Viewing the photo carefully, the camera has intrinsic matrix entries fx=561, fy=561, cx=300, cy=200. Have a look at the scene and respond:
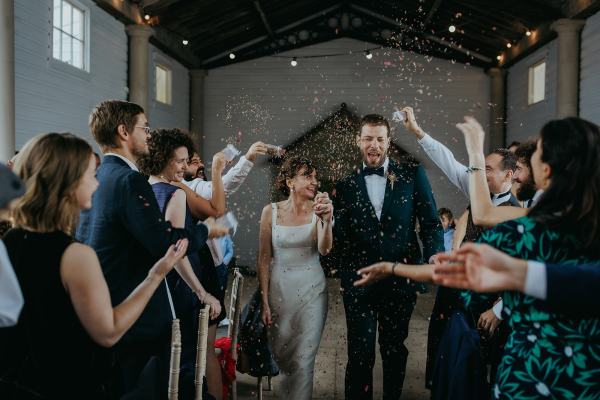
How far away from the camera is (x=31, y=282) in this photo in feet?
4.74

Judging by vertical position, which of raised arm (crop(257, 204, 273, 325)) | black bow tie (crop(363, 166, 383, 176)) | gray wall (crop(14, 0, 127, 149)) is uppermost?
gray wall (crop(14, 0, 127, 149))

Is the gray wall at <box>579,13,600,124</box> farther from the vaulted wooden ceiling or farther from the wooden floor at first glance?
the wooden floor

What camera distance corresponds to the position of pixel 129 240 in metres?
2.19

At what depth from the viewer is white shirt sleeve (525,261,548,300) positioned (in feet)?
4.14

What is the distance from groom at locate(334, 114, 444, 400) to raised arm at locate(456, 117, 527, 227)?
1.00 m

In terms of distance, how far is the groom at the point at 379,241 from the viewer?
10.8ft

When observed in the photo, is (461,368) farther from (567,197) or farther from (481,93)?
(481,93)

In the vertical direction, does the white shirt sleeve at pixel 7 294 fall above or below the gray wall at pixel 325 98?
below

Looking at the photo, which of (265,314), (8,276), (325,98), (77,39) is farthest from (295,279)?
(325,98)

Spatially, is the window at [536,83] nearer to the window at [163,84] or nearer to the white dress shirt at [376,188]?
the window at [163,84]

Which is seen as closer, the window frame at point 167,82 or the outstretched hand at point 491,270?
the outstretched hand at point 491,270

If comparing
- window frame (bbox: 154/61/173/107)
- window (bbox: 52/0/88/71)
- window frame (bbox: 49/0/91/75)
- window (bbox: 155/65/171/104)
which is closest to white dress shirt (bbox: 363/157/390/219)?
window frame (bbox: 49/0/91/75)

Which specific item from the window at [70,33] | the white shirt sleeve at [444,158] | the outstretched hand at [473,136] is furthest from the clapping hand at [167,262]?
the window at [70,33]

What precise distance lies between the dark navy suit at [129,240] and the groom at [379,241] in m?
1.35
